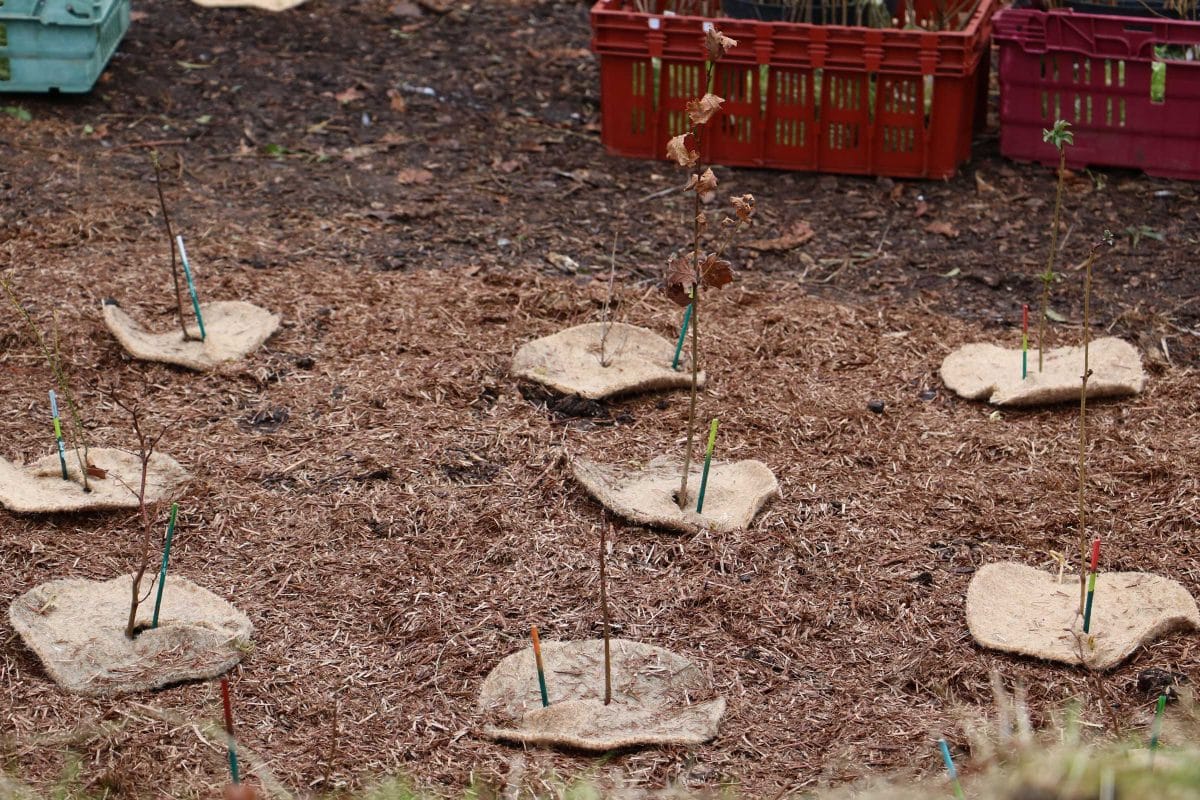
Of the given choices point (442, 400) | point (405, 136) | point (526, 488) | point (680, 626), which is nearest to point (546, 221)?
point (405, 136)

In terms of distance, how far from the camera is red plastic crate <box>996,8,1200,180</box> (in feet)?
19.6

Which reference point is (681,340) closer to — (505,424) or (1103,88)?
(505,424)

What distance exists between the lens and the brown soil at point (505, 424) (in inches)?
134

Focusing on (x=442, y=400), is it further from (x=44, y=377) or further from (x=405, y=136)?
(x=405, y=136)

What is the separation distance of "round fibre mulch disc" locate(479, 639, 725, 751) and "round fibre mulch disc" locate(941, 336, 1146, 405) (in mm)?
1736

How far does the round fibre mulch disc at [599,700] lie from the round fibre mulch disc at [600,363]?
1.25 m

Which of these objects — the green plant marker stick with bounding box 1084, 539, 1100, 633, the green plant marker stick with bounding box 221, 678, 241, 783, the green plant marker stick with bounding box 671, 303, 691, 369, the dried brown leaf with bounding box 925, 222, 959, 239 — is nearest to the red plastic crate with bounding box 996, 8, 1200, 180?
the dried brown leaf with bounding box 925, 222, 959, 239

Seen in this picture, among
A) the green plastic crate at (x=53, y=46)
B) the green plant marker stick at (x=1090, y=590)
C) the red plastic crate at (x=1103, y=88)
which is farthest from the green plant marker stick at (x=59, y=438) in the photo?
the red plastic crate at (x=1103, y=88)

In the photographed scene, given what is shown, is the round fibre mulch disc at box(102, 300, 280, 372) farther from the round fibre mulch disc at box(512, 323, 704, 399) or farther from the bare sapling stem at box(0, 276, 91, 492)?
the round fibre mulch disc at box(512, 323, 704, 399)

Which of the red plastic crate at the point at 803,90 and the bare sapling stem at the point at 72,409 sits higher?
the red plastic crate at the point at 803,90

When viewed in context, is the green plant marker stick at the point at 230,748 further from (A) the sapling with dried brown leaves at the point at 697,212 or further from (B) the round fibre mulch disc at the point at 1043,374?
(B) the round fibre mulch disc at the point at 1043,374

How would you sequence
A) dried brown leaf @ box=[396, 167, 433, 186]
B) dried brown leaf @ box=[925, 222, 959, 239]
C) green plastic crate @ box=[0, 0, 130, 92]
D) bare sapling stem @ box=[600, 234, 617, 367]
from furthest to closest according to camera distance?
green plastic crate @ box=[0, 0, 130, 92] < dried brown leaf @ box=[396, 167, 433, 186] < dried brown leaf @ box=[925, 222, 959, 239] < bare sapling stem @ box=[600, 234, 617, 367]

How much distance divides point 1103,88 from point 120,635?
4.64 metres

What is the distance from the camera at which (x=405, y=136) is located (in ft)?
22.1
